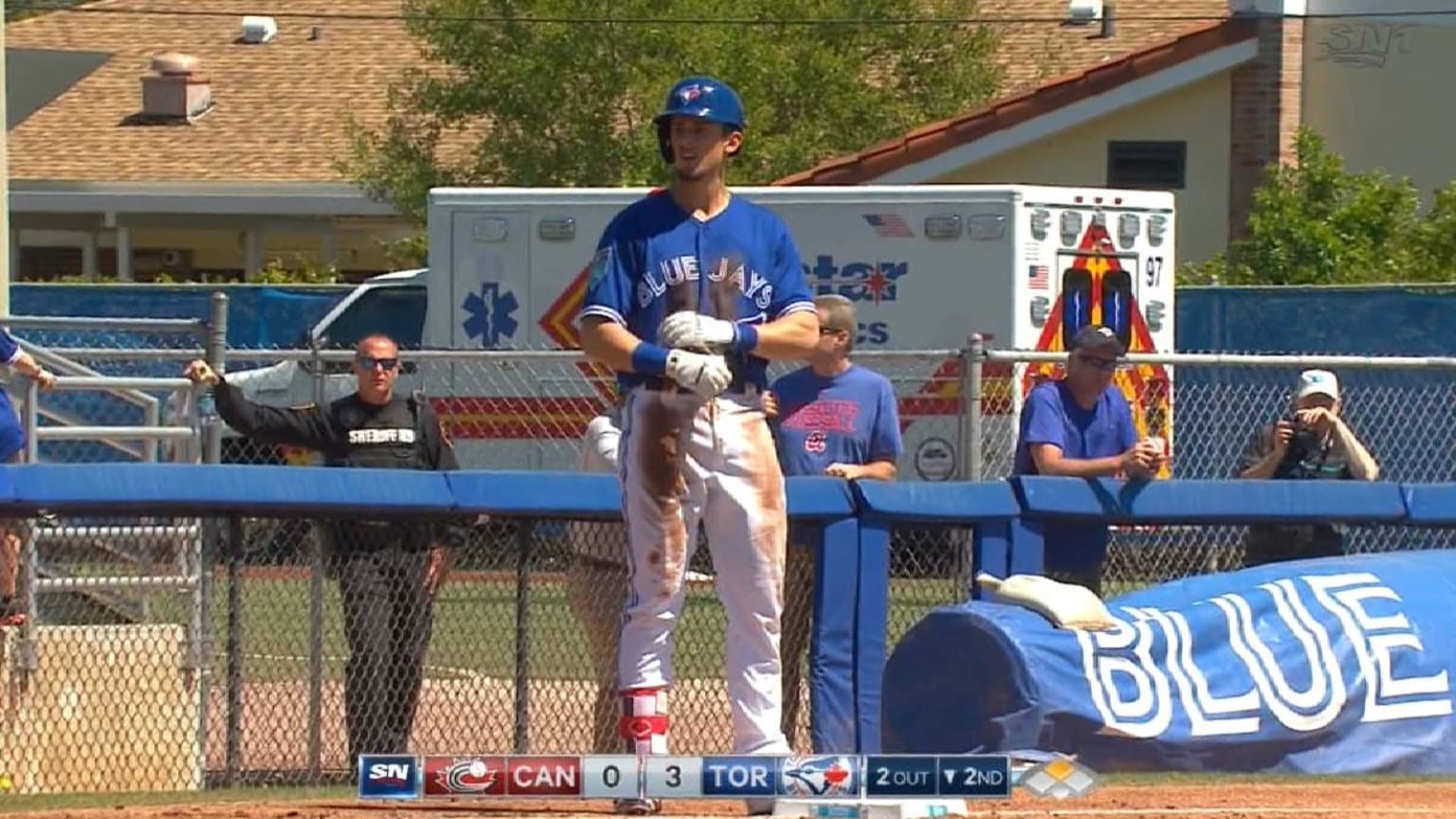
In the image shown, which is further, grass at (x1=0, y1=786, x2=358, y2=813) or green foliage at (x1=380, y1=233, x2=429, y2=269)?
green foliage at (x1=380, y1=233, x2=429, y2=269)

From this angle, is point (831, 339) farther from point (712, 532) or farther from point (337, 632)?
point (712, 532)

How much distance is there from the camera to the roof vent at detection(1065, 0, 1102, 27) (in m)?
34.6

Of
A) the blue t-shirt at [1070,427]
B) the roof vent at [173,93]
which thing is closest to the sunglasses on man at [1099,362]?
the blue t-shirt at [1070,427]

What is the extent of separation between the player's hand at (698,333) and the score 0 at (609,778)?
110 cm

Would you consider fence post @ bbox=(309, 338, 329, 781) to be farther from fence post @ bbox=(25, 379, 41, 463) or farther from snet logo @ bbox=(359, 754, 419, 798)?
snet logo @ bbox=(359, 754, 419, 798)

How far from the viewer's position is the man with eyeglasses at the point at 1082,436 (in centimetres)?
984

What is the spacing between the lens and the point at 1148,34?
1357 inches

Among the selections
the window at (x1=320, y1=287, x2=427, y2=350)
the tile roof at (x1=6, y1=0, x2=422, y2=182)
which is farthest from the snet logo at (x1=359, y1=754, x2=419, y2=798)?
the tile roof at (x1=6, y1=0, x2=422, y2=182)

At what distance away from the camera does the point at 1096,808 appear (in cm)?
802

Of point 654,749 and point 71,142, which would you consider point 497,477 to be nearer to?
point 654,749

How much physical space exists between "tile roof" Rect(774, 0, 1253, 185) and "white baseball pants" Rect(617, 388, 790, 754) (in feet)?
57.0

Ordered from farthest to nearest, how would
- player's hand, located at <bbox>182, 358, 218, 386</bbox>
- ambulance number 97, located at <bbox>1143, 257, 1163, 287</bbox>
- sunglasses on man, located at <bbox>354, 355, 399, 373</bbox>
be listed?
ambulance number 97, located at <bbox>1143, 257, 1163, 287</bbox> → sunglasses on man, located at <bbox>354, 355, 399, 373</bbox> → player's hand, located at <bbox>182, 358, 218, 386</bbox>

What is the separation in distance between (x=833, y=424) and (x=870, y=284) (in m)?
9.16

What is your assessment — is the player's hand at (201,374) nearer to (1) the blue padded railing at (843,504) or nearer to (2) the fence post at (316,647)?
(1) the blue padded railing at (843,504)
